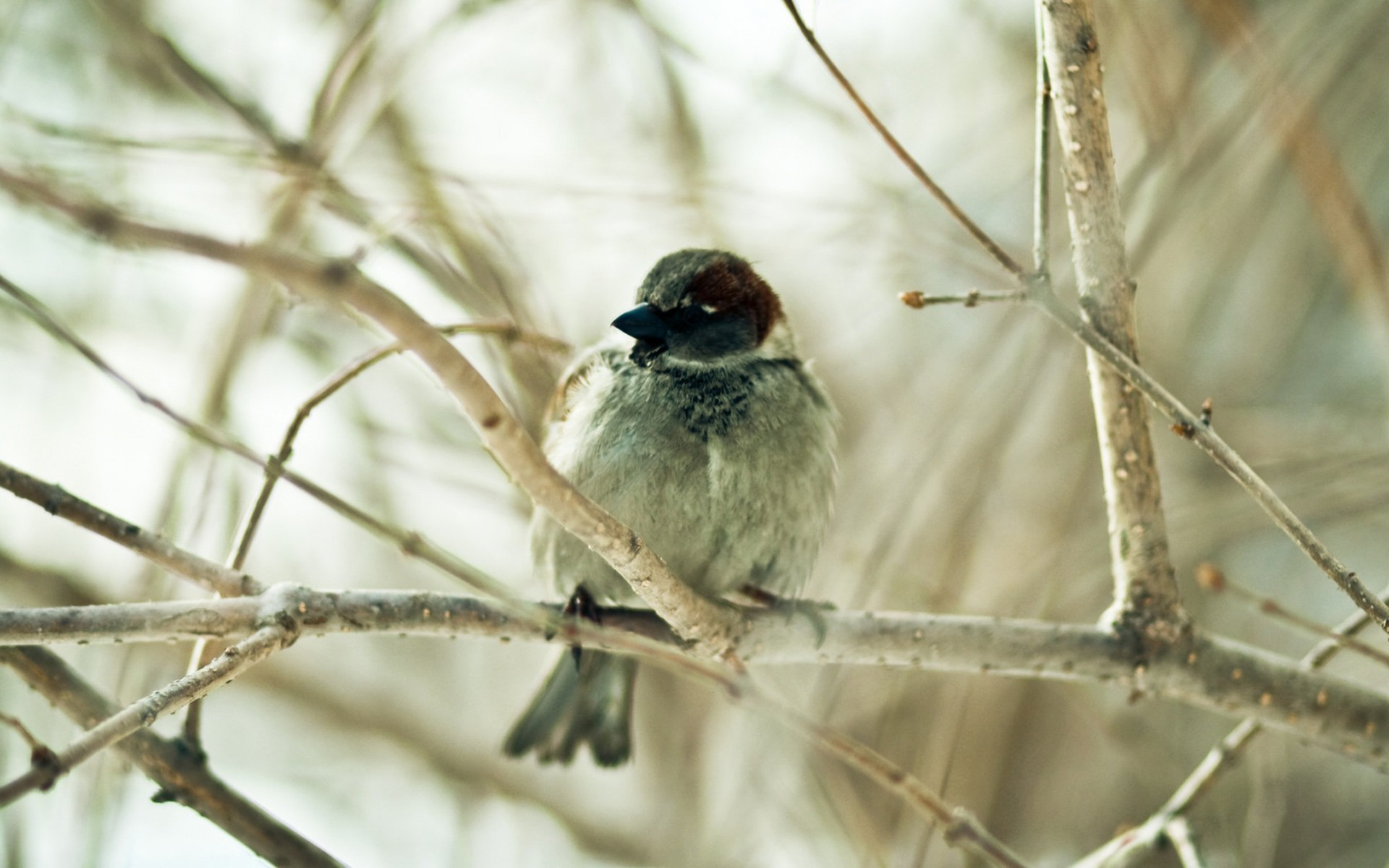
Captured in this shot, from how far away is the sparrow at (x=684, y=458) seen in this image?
3.21 metres

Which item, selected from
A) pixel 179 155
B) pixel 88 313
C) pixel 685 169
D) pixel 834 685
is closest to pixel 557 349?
pixel 179 155

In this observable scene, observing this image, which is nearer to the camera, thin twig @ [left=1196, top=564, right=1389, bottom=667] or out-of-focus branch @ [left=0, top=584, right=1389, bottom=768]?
thin twig @ [left=1196, top=564, right=1389, bottom=667]

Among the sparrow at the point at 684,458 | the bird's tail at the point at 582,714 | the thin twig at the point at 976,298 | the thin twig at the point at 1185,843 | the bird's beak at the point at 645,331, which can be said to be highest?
the bird's beak at the point at 645,331

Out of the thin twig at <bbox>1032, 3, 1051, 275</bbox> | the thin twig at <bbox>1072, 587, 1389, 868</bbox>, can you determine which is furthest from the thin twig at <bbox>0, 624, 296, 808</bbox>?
the thin twig at <bbox>1072, 587, 1389, 868</bbox>

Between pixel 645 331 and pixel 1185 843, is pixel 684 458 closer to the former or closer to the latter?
pixel 645 331

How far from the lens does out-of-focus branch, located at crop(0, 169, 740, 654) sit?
1.19 m

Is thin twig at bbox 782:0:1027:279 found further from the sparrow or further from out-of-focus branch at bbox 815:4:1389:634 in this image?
the sparrow

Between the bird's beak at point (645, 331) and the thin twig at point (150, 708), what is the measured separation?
1539mm

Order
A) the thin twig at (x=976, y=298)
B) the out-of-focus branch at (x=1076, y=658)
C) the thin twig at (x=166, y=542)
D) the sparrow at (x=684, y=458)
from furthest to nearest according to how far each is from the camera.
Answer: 1. the sparrow at (x=684, y=458)
2. the out-of-focus branch at (x=1076, y=658)
3. the thin twig at (x=976, y=298)
4. the thin twig at (x=166, y=542)

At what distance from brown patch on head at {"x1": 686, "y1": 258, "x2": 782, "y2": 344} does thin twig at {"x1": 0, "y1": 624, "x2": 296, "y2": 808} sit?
185cm

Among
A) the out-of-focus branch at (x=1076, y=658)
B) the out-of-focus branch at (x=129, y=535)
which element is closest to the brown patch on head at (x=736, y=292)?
the out-of-focus branch at (x=1076, y=658)

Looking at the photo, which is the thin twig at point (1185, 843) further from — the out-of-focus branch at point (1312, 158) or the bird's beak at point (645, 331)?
the bird's beak at point (645, 331)

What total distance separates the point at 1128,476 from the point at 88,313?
437 centimetres

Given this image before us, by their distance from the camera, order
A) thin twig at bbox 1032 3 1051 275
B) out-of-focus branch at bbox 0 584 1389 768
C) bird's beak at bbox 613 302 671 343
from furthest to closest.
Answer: bird's beak at bbox 613 302 671 343
out-of-focus branch at bbox 0 584 1389 768
thin twig at bbox 1032 3 1051 275
